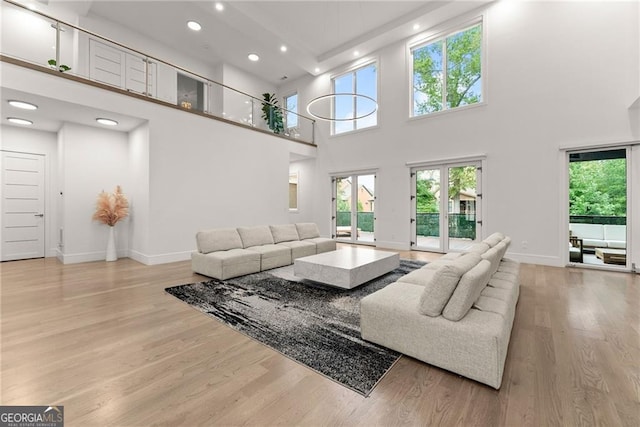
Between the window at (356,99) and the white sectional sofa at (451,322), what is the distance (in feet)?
22.5

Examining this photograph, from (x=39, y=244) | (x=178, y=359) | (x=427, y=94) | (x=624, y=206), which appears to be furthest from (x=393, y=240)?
(x=39, y=244)

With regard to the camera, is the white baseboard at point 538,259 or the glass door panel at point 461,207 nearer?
the white baseboard at point 538,259

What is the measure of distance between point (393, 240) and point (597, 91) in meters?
5.22

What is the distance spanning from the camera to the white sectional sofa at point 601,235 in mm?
5111

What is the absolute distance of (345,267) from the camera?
3865 millimetres

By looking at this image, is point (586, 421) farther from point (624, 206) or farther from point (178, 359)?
point (624, 206)

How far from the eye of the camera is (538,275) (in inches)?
189

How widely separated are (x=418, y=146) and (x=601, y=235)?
164 inches

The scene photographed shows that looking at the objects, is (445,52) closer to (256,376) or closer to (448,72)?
(448,72)

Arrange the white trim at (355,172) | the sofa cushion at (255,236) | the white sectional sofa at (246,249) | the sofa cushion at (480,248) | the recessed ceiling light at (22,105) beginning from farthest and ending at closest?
the white trim at (355,172), the sofa cushion at (255,236), the recessed ceiling light at (22,105), the white sectional sofa at (246,249), the sofa cushion at (480,248)

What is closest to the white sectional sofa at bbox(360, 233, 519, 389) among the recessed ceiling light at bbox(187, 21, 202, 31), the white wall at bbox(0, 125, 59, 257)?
the white wall at bbox(0, 125, 59, 257)

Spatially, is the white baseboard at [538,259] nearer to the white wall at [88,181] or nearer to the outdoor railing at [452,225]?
the outdoor railing at [452,225]

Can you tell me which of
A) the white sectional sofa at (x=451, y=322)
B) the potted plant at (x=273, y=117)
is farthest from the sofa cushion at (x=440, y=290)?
the potted plant at (x=273, y=117)

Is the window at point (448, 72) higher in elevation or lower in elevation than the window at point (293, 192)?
higher
